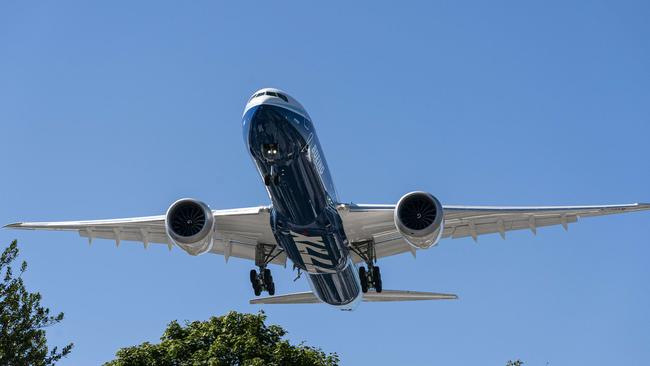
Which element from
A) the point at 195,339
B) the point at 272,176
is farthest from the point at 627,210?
the point at 195,339

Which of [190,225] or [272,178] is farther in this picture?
[190,225]

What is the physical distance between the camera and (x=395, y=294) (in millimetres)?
38719

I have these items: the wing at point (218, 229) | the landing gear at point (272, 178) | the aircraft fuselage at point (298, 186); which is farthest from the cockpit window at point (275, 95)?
the wing at point (218, 229)

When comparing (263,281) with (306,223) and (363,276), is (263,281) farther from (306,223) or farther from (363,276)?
(306,223)

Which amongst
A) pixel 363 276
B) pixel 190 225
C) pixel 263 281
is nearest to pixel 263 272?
pixel 263 281

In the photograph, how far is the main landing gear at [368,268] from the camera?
34.4 meters

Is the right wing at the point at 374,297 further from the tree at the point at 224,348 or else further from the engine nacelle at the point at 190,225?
the engine nacelle at the point at 190,225

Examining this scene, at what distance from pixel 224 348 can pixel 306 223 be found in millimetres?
9911

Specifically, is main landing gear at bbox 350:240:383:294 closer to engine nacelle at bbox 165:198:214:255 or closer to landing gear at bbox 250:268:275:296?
landing gear at bbox 250:268:275:296

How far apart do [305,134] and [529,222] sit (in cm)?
940

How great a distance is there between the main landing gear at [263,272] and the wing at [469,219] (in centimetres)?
287

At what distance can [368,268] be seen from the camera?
3491 centimetres

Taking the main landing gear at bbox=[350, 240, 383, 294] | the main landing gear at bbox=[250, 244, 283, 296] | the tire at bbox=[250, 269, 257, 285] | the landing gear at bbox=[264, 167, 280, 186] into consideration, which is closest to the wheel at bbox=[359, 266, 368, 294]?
the main landing gear at bbox=[350, 240, 383, 294]

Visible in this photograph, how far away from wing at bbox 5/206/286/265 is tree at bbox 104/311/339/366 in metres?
3.63
